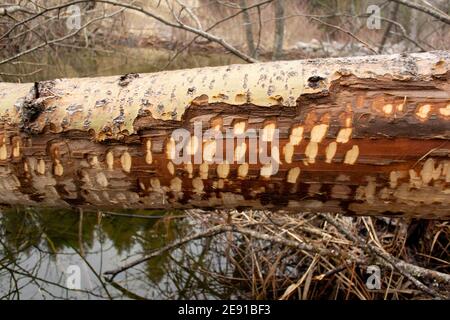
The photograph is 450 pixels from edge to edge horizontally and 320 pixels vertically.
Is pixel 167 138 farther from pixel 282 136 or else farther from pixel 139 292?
pixel 139 292

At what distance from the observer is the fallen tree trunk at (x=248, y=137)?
691mm

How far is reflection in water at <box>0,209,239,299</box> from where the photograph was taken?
1.92 m

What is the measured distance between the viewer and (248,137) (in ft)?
2.41

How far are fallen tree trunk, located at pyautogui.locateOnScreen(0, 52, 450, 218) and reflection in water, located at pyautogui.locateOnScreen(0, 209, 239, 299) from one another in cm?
116

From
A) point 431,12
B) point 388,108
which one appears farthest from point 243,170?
point 431,12

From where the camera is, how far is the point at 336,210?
79 cm

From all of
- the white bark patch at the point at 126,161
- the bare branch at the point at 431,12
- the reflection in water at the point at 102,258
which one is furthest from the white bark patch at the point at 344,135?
the reflection in water at the point at 102,258

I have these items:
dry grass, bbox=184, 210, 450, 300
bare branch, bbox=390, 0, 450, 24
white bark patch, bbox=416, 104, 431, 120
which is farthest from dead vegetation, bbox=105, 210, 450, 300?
white bark patch, bbox=416, 104, 431, 120

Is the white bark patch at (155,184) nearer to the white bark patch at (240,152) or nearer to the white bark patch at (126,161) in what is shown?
the white bark patch at (126,161)

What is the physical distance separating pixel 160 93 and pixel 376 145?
0.37m

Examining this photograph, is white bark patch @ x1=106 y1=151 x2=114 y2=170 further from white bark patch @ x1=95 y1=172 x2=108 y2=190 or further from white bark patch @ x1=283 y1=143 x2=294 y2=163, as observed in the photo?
white bark patch @ x1=283 y1=143 x2=294 y2=163

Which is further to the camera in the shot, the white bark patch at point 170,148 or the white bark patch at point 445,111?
the white bark patch at point 170,148

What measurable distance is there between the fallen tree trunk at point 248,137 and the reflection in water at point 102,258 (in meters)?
1.16

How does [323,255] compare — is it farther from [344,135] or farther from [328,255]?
[344,135]
